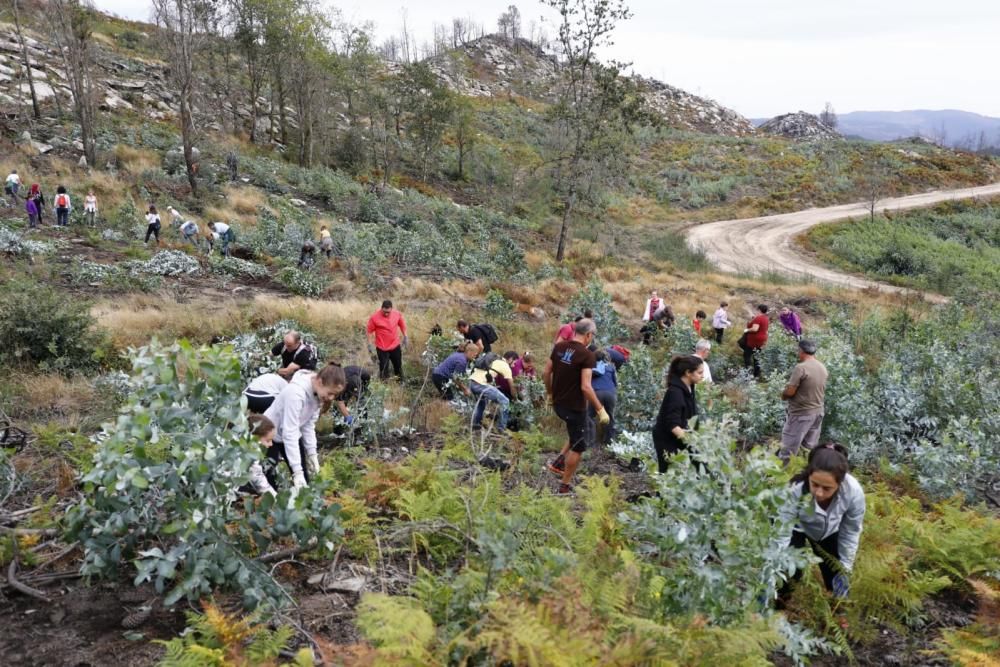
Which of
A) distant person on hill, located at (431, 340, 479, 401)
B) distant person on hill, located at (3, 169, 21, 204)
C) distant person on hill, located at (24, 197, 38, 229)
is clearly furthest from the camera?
distant person on hill, located at (3, 169, 21, 204)

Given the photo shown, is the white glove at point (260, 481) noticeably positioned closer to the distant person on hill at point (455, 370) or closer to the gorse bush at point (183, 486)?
the gorse bush at point (183, 486)

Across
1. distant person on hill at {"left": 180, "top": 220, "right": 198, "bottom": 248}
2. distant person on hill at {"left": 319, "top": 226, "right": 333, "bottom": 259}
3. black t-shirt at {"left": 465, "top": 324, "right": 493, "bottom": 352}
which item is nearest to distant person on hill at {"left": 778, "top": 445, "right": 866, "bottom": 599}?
black t-shirt at {"left": 465, "top": 324, "right": 493, "bottom": 352}

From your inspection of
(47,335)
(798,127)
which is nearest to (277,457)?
(47,335)

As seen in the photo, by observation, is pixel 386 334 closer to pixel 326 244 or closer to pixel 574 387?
pixel 574 387

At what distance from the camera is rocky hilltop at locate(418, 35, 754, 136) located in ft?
219

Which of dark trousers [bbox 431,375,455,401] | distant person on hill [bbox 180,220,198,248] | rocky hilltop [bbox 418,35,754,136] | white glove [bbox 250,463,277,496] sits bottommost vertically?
dark trousers [bbox 431,375,455,401]

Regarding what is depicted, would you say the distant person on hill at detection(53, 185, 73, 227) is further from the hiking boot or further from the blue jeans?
the hiking boot

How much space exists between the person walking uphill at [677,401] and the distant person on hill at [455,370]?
10.8 feet

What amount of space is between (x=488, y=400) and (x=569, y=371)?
1999 millimetres

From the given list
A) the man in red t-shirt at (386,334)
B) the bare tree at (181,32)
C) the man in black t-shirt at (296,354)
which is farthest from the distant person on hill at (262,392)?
the bare tree at (181,32)

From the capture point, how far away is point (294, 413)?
14.7 feet

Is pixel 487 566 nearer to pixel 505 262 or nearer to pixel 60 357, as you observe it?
pixel 60 357

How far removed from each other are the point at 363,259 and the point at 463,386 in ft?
32.3

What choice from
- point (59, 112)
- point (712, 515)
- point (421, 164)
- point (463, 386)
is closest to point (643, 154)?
point (421, 164)
